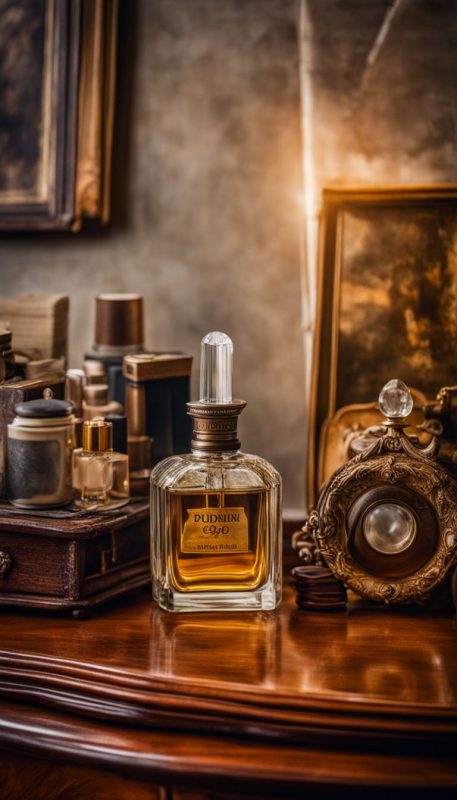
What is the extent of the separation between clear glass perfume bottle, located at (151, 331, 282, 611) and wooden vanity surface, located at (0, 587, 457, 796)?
0.04 m

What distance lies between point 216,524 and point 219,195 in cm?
58

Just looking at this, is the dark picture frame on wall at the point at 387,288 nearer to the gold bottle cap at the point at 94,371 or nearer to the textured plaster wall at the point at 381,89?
the textured plaster wall at the point at 381,89

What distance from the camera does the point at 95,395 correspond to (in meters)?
1.25

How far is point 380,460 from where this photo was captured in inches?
41.7

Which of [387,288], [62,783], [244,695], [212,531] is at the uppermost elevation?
[387,288]

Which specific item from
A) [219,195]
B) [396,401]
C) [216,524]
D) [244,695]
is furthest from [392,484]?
[219,195]

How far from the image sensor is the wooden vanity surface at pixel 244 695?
0.83 meters

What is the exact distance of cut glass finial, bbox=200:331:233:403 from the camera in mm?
1103

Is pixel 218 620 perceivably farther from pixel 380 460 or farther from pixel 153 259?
pixel 153 259

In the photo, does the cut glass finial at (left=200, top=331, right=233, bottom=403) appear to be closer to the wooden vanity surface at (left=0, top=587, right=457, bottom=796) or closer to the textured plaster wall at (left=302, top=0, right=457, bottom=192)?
the wooden vanity surface at (left=0, top=587, right=457, bottom=796)

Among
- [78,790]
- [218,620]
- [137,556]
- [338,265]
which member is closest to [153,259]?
[338,265]

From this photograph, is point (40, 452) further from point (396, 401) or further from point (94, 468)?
point (396, 401)

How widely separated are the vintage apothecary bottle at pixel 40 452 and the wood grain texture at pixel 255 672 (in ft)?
0.46

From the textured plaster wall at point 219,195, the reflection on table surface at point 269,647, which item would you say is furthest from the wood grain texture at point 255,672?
the textured plaster wall at point 219,195
